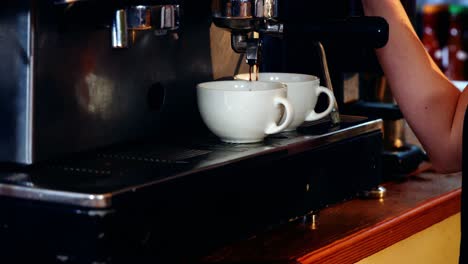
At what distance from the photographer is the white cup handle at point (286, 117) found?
48.3 inches

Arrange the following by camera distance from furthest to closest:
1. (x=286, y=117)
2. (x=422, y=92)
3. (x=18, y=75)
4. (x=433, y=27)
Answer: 1. (x=433, y=27)
2. (x=422, y=92)
3. (x=286, y=117)
4. (x=18, y=75)

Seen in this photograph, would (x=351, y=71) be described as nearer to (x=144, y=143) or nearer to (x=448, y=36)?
(x=144, y=143)

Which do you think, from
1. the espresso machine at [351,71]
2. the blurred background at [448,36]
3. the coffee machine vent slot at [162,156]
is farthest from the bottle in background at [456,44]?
the coffee machine vent slot at [162,156]

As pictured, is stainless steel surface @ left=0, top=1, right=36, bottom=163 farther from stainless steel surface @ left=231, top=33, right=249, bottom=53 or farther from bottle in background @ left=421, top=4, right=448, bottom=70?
bottle in background @ left=421, top=4, right=448, bottom=70

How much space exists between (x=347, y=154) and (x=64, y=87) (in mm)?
445

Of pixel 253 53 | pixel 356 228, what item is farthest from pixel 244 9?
pixel 356 228

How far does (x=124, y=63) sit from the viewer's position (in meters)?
1.24

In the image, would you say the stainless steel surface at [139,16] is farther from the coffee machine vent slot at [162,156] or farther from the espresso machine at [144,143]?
the coffee machine vent slot at [162,156]

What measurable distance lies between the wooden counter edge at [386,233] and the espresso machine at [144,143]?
0.21 feet

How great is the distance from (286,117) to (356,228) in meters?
0.26

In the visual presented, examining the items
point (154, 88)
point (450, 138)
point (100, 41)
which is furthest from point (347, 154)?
point (100, 41)

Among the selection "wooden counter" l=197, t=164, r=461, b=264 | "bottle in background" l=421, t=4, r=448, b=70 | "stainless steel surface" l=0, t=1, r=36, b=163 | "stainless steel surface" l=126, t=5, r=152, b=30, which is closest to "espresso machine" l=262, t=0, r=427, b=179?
"wooden counter" l=197, t=164, r=461, b=264

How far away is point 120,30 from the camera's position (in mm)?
1193

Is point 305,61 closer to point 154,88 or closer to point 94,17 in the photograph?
point 154,88
